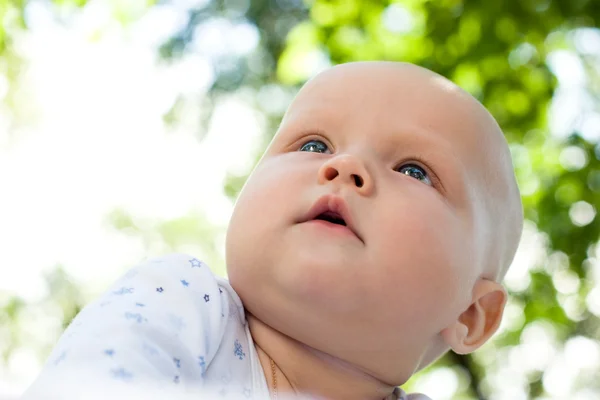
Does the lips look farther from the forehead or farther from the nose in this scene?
the forehead

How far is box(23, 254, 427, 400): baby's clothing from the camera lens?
3.04 feet

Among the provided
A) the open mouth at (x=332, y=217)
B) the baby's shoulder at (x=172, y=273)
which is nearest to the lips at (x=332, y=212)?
the open mouth at (x=332, y=217)

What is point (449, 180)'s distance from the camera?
1427mm

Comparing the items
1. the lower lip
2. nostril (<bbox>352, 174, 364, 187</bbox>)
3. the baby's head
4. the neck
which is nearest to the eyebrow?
the baby's head

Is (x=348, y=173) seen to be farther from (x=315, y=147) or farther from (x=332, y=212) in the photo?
(x=315, y=147)

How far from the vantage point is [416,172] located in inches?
55.6

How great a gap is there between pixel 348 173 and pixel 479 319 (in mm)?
466

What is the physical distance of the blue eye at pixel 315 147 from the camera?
56.9 inches

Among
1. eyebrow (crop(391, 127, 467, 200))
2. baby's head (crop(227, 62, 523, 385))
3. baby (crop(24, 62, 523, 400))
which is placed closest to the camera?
baby (crop(24, 62, 523, 400))

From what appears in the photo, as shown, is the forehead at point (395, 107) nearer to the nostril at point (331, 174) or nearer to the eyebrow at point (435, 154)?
the eyebrow at point (435, 154)

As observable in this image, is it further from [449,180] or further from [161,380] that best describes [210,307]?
[449,180]

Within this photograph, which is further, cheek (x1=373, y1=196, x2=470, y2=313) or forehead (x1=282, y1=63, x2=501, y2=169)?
forehead (x1=282, y1=63, x2=501, y2=169)

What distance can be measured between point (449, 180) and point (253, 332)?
470 millimetres

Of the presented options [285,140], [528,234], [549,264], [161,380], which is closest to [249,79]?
[528,234]
